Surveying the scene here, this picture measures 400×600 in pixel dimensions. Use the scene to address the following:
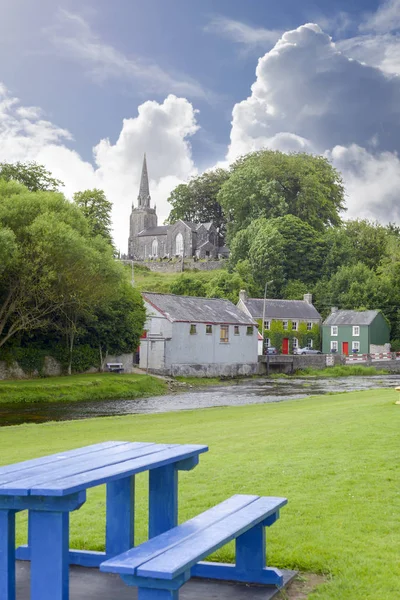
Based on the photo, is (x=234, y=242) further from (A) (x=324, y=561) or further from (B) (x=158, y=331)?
(A) (x=324, y=561)

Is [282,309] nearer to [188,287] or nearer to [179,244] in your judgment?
[188,287]

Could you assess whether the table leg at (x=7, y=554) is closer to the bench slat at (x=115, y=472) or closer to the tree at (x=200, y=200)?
the bench slat at (x=115, y=472)

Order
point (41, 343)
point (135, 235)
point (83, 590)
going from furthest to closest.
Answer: point (135, 235), point (41, 343), point (83, 590)

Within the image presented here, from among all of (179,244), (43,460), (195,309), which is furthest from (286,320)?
(43,460)

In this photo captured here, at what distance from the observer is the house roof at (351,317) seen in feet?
267

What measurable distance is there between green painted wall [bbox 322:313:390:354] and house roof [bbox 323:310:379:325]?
514mm

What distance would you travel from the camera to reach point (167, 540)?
5.15 metres

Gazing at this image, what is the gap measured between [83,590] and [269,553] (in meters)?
2.01

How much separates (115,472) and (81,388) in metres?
38.4

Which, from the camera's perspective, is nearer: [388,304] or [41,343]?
[41,343]

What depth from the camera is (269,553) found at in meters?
7.00

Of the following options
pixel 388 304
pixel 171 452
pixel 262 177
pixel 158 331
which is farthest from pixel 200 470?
pixel 262 177

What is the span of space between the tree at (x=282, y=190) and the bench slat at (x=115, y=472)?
311 feet

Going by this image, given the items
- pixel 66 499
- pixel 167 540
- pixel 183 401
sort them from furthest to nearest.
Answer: pixel 183 401, pixel 167 540, pixel 66 499
